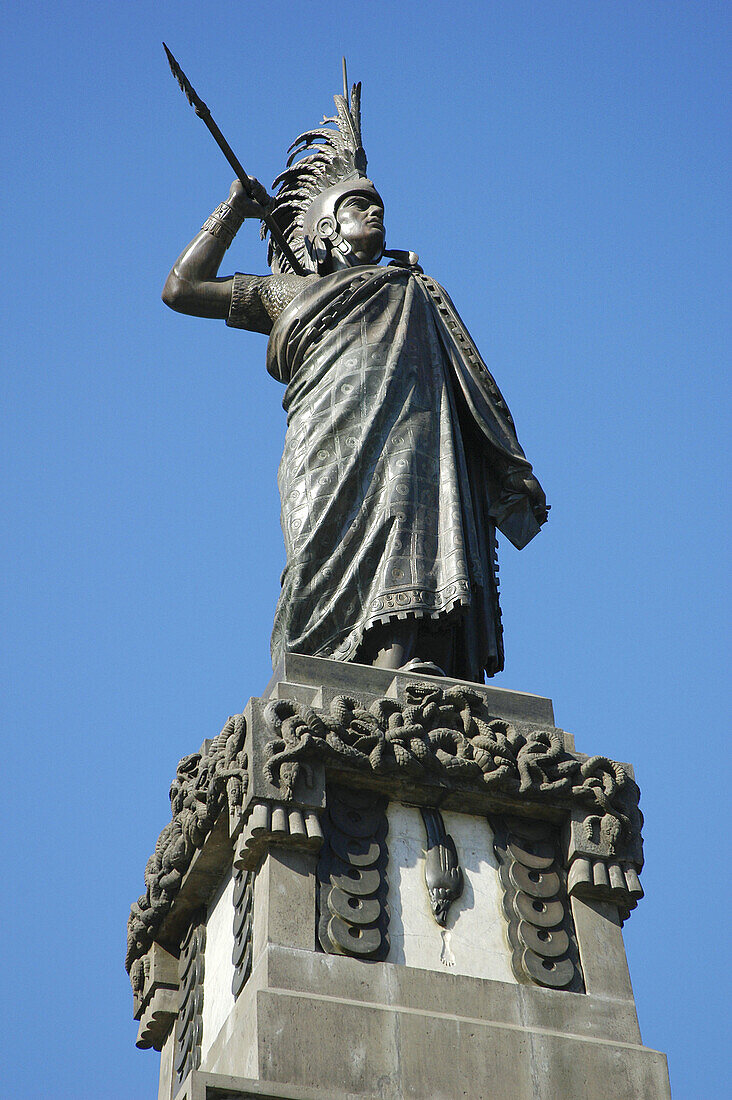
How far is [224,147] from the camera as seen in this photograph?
10.5 m

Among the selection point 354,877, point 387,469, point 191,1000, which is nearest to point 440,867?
point 354,877

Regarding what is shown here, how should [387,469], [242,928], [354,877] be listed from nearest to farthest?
[354,877] < [242,928] < [387,469]

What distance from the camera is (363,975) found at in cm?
702

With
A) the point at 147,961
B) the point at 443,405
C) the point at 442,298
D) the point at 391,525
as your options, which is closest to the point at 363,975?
the point at 147,961

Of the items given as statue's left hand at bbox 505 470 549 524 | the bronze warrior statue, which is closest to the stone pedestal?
the bronze warrior statue

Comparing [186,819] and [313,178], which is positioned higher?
[313,178]

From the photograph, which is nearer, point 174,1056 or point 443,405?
point 174,1056

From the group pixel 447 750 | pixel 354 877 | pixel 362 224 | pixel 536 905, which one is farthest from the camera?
pixel 362 224

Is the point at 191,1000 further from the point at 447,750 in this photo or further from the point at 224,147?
the point at 224,147

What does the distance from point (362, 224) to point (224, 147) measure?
106cm

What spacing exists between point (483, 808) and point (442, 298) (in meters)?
3.84

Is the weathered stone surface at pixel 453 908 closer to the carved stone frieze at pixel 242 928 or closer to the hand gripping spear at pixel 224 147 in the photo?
the carved stone frieze at pixel 242 928

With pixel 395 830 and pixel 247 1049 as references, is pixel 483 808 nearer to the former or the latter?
pixel 395 830

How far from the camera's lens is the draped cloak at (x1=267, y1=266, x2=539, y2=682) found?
8.87 meters
